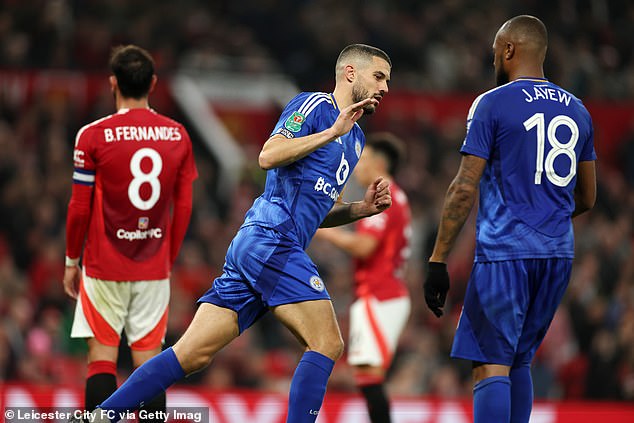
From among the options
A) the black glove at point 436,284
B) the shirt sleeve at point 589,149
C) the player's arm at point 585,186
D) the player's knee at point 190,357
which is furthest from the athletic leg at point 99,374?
the shirt sleeve at point 589,149

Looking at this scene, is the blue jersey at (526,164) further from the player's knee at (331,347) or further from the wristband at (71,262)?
the wristband at (71,262)

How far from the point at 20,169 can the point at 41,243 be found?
3.45 ft

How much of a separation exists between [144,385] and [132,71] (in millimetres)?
2024

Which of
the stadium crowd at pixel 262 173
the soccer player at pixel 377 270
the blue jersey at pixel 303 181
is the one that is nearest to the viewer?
the blue jersey at pixel 303 181

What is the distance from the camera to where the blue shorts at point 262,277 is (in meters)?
5.35

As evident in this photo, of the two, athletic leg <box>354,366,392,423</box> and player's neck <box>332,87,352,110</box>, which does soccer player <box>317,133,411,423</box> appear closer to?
athletic leg <box>354,366,392,423</box>

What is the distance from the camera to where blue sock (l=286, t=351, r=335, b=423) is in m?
5.25

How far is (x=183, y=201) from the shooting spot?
646cm

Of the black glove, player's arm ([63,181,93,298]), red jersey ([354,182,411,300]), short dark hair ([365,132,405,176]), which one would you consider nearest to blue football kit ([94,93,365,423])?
the black glove

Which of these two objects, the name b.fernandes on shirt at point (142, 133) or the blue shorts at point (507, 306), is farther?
the name b.fernandes on shirt at point (142, 133)

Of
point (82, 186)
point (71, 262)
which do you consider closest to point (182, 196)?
point (82, 186)

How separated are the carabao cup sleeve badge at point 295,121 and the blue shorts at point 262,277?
0.55 metres

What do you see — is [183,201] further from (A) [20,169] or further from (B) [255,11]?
(B) [255,11]

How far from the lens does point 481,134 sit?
5.34 metres
